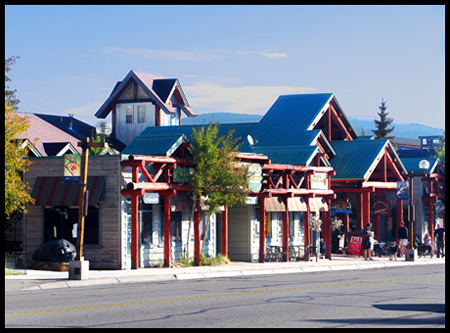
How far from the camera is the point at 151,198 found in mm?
30391

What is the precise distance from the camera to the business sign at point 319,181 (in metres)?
40.0

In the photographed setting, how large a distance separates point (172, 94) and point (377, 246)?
18.5 metres

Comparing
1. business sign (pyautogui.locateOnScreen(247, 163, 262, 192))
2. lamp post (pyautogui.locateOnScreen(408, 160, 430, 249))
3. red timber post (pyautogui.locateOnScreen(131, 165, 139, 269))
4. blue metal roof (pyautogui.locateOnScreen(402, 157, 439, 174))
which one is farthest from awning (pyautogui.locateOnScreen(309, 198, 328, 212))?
red timber post (pyautogui.locateOnScreen(131, 165, 139, 269))

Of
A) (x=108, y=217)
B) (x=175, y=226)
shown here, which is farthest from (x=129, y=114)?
(x=108, y=217)

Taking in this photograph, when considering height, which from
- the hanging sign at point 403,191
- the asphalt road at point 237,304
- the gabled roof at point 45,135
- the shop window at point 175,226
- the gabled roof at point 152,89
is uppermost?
the gabled roof at point 152,89

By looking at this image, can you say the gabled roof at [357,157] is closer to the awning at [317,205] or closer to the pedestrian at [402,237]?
the awning at [317,205]

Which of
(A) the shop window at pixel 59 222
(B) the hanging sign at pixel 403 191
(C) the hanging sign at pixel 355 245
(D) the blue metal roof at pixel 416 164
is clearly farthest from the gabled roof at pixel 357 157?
(A) the shop window at pixel 59 222

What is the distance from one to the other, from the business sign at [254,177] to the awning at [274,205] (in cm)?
230

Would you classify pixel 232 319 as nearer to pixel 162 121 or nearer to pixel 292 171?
pixel 292 171

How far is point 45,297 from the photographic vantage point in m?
19.6

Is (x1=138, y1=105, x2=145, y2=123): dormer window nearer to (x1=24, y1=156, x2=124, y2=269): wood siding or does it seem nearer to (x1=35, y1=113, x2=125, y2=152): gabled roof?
(x1=35, y1=113, x2=125, y2=152): gabled roof

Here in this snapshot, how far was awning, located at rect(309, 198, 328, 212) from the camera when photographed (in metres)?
40.3

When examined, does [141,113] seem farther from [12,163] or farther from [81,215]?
[81,215]

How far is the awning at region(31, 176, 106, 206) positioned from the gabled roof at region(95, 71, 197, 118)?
72.3 ft
